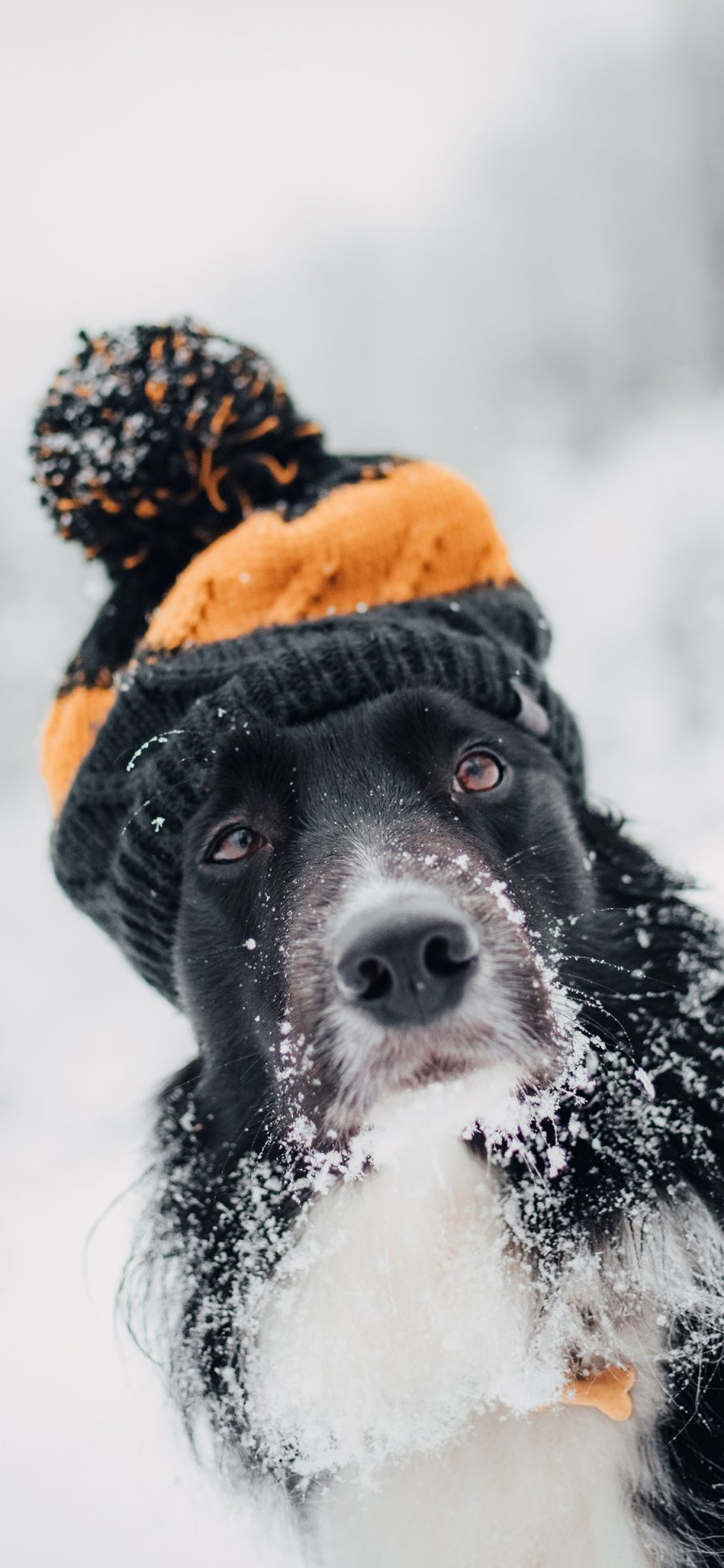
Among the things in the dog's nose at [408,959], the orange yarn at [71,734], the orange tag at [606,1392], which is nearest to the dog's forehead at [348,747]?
the dog's nose at [408,959]

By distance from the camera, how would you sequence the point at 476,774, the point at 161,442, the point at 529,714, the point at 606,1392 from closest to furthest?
the point at 606,1392 → the point at 476,774 → the point at 529,714 → the point at 161,442

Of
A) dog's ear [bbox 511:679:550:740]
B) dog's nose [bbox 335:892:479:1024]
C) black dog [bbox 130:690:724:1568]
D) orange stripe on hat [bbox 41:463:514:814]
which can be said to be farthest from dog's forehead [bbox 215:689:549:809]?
dog's nose [bbox 335:892:479:1024]

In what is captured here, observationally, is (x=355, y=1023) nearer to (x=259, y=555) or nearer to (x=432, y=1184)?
(x=432, y=1184)

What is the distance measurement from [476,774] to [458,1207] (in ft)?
2.86

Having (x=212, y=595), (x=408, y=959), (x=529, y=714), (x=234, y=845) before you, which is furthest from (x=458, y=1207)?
(x=212, y=595)

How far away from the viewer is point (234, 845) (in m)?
2.12

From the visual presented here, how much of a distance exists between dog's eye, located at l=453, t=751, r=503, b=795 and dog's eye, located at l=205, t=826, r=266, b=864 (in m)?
0.43

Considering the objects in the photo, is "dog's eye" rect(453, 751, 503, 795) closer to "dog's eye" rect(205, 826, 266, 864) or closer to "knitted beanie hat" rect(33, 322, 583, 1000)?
"knitted beanie hat" rect(33, 322, 583, 1000)

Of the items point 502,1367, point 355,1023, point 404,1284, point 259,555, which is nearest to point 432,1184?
point 404,1284

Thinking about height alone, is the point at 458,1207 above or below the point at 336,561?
below

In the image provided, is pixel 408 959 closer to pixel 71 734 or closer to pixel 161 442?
pixel 71 734

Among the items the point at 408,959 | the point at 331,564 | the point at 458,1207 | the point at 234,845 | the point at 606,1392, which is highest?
the point at 331,564

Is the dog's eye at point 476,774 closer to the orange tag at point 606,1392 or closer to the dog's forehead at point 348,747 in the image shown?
the dog's forehead at point 348,747

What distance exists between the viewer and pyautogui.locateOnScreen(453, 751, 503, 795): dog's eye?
7.01 ft
